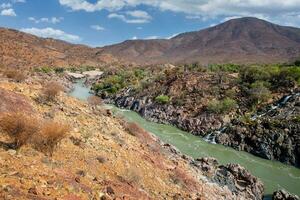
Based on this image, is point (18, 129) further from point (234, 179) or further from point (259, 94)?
point (259, 94)

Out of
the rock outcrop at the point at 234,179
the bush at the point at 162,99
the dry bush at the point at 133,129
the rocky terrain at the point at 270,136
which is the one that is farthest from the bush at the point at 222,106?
the dry bush at the point at 133,129

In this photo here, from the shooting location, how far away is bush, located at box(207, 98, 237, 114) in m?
44.9

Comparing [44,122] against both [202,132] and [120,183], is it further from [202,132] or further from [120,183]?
[202,132]

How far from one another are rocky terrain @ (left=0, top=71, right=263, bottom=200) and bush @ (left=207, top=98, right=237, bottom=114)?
20.9 m

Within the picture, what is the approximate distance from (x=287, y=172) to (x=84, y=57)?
434ft

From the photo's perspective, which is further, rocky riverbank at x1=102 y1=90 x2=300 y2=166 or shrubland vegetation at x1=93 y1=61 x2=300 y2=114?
shrubland vegetation at x1=93 y1=61 x2=300 y2=114

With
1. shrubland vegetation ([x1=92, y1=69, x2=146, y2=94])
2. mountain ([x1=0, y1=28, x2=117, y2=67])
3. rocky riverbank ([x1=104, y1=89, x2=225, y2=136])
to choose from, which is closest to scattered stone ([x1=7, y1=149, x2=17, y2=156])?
rocky riverbank ([x1=104, y1=89, x2=225, y2=136])

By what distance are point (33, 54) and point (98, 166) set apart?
353ft

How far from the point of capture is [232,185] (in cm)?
2158

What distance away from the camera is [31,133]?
14.0 meters

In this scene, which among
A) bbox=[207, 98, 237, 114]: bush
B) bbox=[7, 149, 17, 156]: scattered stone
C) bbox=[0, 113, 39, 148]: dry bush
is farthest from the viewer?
bbox=[207, 98, 237, 114]: bush

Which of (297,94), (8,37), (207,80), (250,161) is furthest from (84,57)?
(250,161)

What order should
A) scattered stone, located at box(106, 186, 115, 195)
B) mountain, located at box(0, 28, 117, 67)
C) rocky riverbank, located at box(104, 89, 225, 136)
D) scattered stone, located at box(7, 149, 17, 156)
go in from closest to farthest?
1. scattered stone, located at box(106, 186, 115, 195)
2. scattered stone, located at box(7, 149, 17, 156)
3. rocky riverbank, located at box(104, 89, 225, 136)
4. mountain, located at box(0, 28, 117, 67)

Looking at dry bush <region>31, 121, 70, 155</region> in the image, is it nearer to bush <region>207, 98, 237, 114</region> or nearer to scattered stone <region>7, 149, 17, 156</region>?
scattered stone <region>7, 149, 17, 156</region>
